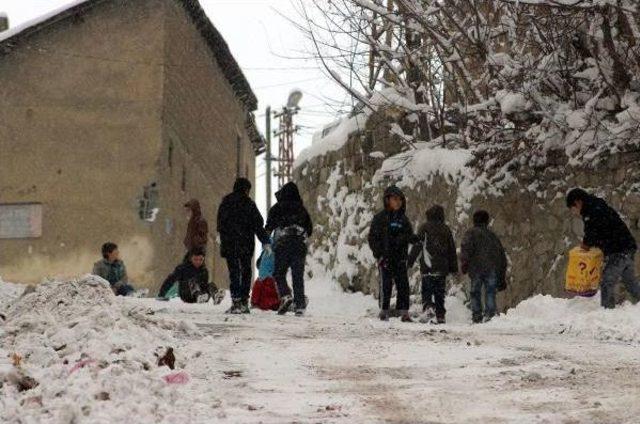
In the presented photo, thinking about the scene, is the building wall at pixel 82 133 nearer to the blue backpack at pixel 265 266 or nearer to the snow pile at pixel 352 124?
the snow pile at pixel 352 124

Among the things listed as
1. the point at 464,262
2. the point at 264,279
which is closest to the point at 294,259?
the point at 264,279

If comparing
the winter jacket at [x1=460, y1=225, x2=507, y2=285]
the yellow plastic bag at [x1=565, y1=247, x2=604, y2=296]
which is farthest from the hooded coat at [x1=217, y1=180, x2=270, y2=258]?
the yellow plastic bag at [x1=565, y1=247, x2=604, y2=296]

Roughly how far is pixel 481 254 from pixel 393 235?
1158mm

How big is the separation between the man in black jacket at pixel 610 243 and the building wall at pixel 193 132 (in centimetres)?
1323

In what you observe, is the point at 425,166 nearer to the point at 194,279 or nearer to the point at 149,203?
the point at 194,279

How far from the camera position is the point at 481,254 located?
1111 cm

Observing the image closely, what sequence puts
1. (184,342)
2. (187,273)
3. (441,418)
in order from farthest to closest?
(187,273) < (184,342) < (441,418)

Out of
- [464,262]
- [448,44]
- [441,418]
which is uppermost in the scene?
[448,44]

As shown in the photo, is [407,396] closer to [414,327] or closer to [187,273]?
[414,327]

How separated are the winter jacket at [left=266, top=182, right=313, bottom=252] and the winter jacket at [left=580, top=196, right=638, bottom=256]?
9.54 ft

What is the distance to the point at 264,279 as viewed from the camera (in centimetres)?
1166

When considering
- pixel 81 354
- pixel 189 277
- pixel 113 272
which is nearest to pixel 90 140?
pixel 113 272

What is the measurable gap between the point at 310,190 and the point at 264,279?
6.93 m

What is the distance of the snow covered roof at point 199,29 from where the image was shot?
22.4 metres
